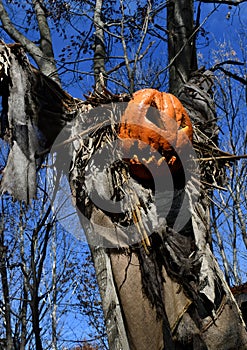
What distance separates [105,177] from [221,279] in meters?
0.63

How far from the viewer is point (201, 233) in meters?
1.71

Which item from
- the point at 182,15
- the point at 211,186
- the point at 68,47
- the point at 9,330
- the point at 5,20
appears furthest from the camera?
the point at 9,330

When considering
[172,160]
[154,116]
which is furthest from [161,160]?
[154,116]

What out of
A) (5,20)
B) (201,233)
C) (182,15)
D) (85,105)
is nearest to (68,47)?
(5,20)

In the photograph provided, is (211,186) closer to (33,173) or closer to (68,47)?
(33,173)

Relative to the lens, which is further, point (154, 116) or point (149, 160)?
point (154, 116)

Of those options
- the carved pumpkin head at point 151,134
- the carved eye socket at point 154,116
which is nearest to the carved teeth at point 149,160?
the carved pumpkin head at point 151,134

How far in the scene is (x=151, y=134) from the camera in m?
1.82

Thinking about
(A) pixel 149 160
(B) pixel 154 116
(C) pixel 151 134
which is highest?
(B) pixel 154 116

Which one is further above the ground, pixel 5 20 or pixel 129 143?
pixel 5 20

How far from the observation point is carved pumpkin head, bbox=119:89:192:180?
5.85 ft

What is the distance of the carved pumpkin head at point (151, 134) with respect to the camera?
70.2 inches

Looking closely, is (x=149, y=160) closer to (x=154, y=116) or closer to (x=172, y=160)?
(x=172, y=160)

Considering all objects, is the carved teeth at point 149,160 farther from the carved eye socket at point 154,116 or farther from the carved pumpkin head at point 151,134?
the carved eye socket at point 154,116
